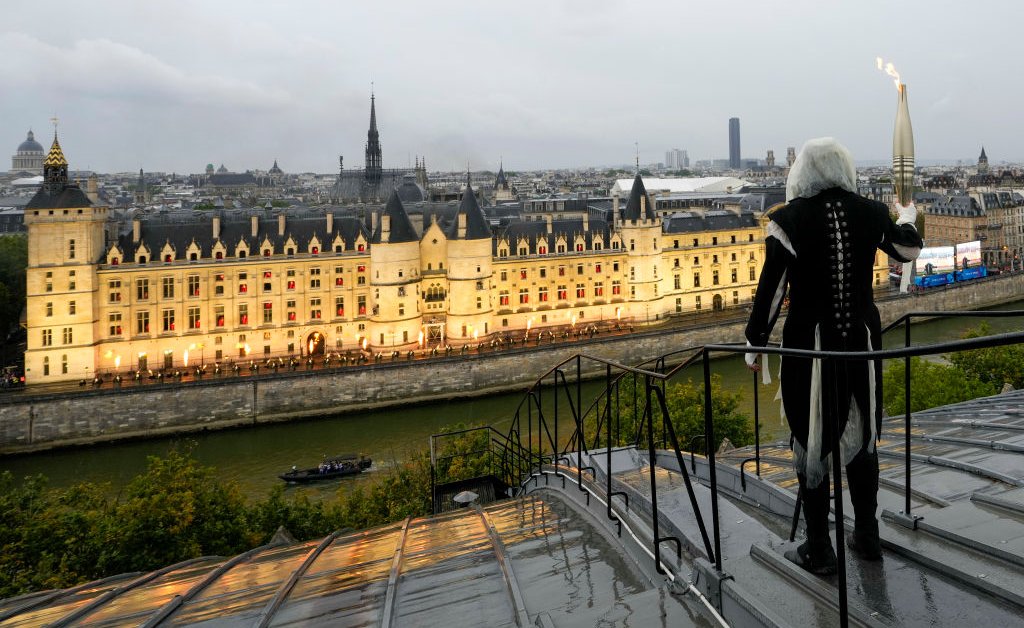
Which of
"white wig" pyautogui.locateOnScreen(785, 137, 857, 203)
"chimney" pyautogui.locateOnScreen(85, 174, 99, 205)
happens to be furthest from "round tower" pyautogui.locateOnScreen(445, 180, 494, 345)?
"white wig" pyautogui.locateOnScreen(785, 137, 857, 203)

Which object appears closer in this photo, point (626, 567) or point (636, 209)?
point (626, 567)

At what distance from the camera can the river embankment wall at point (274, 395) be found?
89.7ft

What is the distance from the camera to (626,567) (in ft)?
15.0

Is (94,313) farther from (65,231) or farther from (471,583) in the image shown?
(471,583)

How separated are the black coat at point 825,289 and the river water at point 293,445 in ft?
63.8

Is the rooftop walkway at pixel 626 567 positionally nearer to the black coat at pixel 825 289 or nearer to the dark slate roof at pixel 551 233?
the black coat at pixel 825 289

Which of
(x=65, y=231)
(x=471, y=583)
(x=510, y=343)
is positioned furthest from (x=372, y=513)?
(x=65, y=231)

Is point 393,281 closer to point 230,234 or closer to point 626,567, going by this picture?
point 230,234

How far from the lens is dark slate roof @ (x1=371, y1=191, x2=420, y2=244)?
36531 mm

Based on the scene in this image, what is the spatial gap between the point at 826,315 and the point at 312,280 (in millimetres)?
34849

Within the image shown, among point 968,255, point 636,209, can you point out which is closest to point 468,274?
point 636,209

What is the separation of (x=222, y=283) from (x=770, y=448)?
30872mm

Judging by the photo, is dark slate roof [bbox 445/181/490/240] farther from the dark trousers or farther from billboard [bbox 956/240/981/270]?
billboard [bbox 956/240/981/270]

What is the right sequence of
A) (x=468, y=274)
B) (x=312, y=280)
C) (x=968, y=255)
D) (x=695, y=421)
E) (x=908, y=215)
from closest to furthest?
(x=908, y=215), (x=695, y=421), (x=312, y=280), (x=468, y=274), (x=968, y=255)
